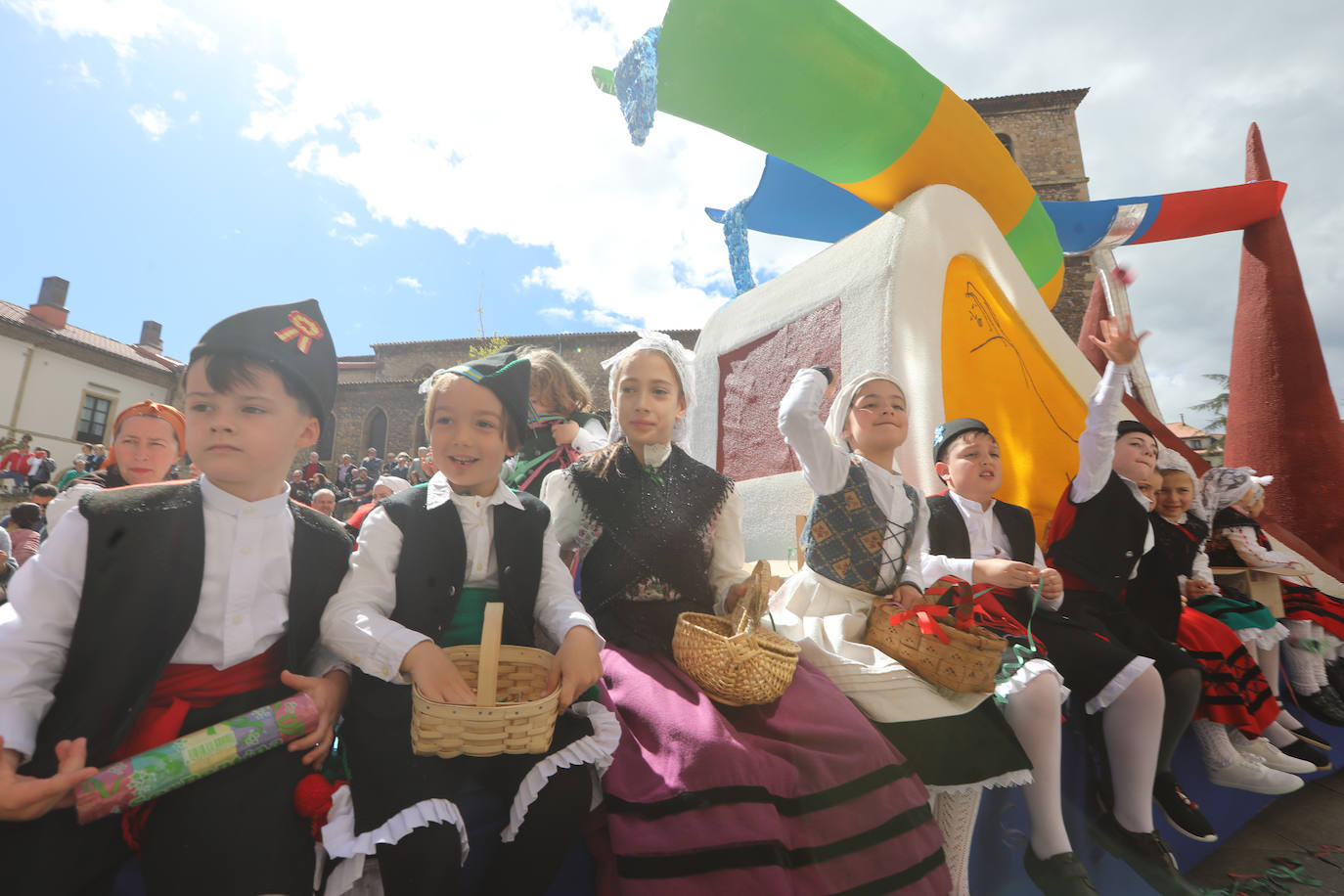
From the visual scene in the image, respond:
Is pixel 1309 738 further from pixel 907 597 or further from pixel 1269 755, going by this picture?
pixel 907 597

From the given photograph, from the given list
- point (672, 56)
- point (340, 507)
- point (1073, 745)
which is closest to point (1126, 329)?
point (1073, 745)

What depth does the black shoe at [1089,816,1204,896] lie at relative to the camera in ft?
6.23

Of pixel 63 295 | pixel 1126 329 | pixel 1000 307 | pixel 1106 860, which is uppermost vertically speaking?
pixel 63 295

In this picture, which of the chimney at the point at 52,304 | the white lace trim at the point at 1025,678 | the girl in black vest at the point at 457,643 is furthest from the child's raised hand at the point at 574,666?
the chimney at the point at 52,304

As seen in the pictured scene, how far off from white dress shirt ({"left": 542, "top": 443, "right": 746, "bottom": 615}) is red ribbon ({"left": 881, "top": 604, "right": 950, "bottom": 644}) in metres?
0.51

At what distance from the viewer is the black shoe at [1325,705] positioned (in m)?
3.51

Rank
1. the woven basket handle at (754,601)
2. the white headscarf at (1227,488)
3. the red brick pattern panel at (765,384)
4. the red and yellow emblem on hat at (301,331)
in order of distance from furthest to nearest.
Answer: the red brick pattern panel at (765,384)
the white headscarf at (1227,488)
the woven basket handle at (754,601)
the red and yellow emblem on hat at (301,331)

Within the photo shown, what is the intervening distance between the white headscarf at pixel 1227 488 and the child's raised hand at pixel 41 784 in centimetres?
511

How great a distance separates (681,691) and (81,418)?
1076 inches

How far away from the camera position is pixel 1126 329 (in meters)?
2.49

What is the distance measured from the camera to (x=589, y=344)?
24438mm

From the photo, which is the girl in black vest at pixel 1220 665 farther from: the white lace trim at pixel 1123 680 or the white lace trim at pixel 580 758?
the white lace trim at pixel 580 758

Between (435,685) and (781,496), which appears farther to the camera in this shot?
(781,496)

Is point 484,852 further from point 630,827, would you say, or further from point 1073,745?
point 1073,745
